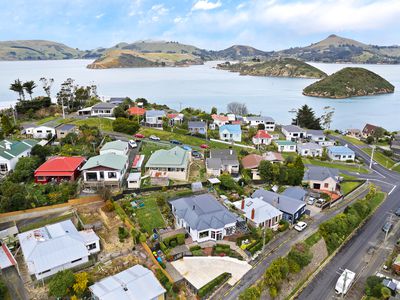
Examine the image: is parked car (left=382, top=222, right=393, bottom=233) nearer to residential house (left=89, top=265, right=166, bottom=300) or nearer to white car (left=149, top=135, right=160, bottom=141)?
residential house (left=89, top=265, right=166, bottom=300)

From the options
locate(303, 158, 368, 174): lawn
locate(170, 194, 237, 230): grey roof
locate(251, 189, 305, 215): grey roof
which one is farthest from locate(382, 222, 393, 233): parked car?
locate(303, 158, 368, 174): lawn

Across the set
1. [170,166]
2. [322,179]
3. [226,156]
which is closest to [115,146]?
[170,166]

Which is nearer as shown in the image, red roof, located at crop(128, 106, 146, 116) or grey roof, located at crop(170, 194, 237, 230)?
grey roof, located at crop(170, 194, 237, 230)

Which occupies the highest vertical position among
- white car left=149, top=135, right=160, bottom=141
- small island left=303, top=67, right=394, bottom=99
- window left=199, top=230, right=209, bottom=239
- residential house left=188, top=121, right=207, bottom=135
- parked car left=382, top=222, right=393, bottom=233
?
small island left=303, top=67, right=394, bottom=99

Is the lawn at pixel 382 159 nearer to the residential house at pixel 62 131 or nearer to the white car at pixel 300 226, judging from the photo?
the white car at pixel 300 226

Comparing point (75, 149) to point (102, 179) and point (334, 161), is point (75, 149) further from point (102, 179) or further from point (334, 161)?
point (334, 161)

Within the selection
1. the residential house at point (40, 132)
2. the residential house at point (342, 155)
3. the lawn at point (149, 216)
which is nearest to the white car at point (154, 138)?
the residential house at point (40, 132)

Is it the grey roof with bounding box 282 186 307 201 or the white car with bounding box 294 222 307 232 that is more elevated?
the grey roof with bounding box 282 186 307 201
